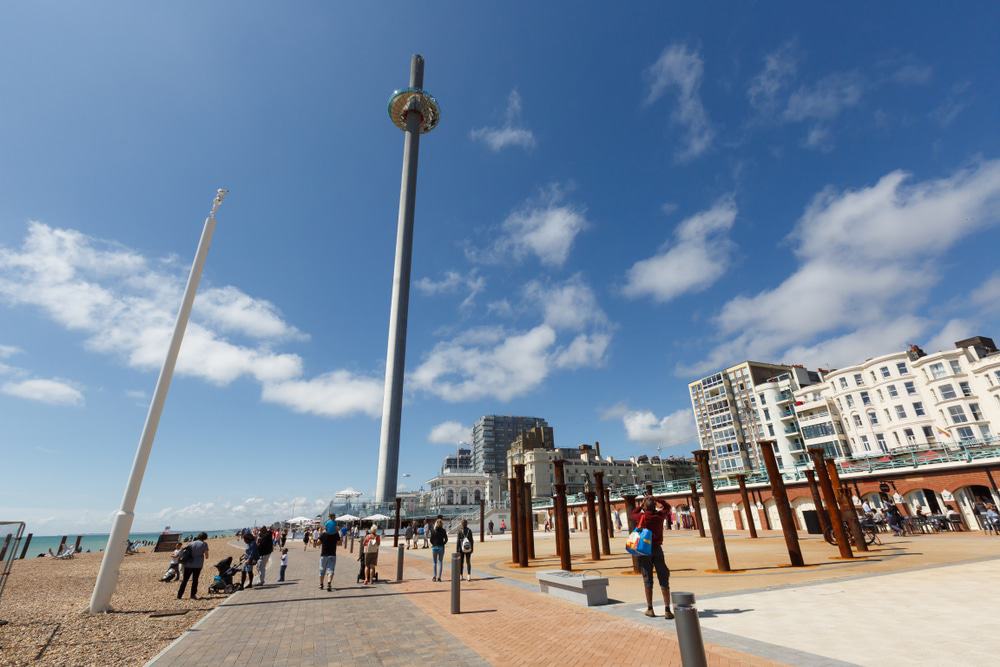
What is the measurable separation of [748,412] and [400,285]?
6443cm

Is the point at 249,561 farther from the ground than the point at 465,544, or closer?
closer

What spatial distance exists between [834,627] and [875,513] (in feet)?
81.6

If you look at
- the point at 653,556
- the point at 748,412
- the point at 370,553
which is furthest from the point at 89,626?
the point at 748,412

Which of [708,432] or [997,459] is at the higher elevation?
[708,432]

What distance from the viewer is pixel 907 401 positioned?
170ft

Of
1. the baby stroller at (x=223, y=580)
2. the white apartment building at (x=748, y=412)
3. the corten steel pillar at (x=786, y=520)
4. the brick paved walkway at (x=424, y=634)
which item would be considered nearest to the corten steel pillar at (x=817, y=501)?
the corten steel pillar at (x=786, y=520)

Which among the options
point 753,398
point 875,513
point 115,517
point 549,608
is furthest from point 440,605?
point 753,398

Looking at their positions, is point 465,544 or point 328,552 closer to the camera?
point 328,552

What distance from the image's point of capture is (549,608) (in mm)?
9141

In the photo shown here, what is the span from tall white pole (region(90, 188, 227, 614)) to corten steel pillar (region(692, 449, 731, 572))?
14823 millimetres

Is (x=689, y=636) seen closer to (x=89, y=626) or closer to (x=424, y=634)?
(x=424, y=634)

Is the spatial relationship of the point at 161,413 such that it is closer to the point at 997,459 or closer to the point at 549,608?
the point at 549,608

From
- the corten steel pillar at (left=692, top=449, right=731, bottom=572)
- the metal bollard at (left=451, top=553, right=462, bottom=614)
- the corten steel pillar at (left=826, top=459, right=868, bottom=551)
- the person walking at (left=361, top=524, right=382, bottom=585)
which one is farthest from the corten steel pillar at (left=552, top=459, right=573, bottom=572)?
the corten steel pillar at (left=826, top=459, right=868, bottom=551)

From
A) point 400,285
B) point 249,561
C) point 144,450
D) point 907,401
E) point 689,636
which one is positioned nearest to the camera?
point 689,636
